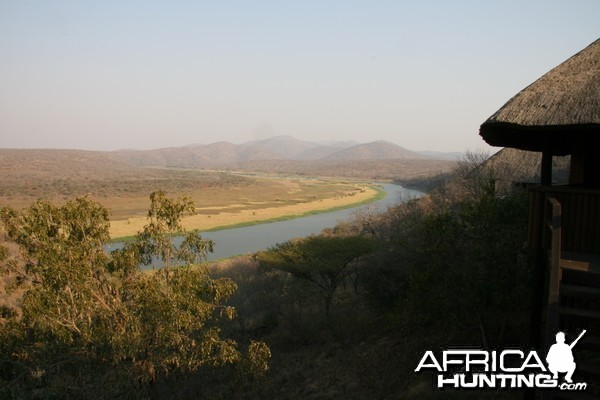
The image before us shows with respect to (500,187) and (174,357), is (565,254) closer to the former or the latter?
(174,357)

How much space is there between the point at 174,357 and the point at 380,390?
561 cm

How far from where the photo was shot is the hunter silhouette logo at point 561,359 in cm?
589

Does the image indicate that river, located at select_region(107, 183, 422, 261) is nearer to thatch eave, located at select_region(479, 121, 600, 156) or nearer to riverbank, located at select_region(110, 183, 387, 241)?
riverbank, located at select_region(110, 183, 387, 241)

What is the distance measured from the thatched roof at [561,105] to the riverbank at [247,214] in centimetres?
3928

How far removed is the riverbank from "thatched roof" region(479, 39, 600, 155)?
39.3 m

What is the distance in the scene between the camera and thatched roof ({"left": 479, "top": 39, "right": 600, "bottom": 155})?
6.41 metres

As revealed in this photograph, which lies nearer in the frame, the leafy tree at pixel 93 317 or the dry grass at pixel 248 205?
the leafy tree at pixel 93 317

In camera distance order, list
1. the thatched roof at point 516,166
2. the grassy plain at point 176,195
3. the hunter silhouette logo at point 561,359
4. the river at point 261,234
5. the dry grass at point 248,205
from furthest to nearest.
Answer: the grassy plain at point 176,195 < the dry grass at point 248,205 < the river at point 261,234 < the thatched roof at point 516,166 < the hunter silhouette logo at point 561,359

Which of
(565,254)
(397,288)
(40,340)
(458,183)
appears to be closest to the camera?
(565,254)

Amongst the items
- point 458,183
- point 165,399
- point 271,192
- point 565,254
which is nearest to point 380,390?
point 165,399

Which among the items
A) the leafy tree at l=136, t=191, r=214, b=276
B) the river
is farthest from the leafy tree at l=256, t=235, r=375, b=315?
the river

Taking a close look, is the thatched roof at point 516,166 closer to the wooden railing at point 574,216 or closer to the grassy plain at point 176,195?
the wooden railing at point 574,216

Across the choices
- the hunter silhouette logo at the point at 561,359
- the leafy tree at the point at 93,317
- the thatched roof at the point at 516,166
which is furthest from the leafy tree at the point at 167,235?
the thatched roof at the point at 516,166

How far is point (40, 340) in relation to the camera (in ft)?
28.3
